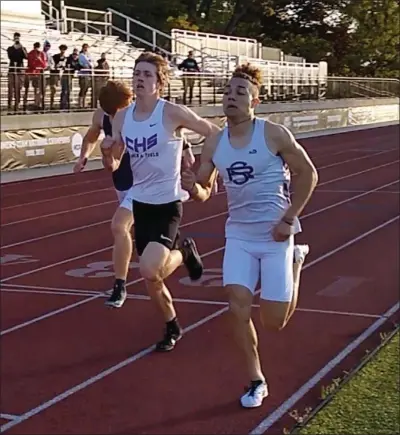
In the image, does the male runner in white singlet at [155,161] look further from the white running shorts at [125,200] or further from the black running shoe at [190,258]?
the white running shorts at [125,200]

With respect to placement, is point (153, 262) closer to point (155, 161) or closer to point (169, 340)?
point (155, 161)

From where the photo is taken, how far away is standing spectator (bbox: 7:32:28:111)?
60.7 ft

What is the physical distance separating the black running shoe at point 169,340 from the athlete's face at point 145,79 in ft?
Result: 10.6

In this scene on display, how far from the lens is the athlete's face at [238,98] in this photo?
136 inches

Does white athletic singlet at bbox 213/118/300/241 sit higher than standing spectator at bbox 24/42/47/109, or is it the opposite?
standing spectator at bbox 24/42/47/109

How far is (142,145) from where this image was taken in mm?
5734

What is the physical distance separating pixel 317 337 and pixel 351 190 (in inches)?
524

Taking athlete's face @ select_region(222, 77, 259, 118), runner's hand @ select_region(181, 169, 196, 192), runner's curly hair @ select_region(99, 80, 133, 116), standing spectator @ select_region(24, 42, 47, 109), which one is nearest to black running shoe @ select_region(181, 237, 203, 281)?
runner's curly hair @ select_region(99, 80, 133, 116)

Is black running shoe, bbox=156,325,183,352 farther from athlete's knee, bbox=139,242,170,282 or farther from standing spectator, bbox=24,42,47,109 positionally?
standing spectator, bbox=24,42,47,109

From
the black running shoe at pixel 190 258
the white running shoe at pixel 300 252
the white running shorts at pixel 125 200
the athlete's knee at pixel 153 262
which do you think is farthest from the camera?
the white running shorts at pixel 125 200

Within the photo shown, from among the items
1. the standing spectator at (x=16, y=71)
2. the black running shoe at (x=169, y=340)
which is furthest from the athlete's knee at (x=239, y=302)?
the standing spectator at (x=16, y=71)

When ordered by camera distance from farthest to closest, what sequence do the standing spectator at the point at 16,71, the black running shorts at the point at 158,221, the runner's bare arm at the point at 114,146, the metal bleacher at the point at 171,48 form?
the standing spectator at the point at 16,71
the black running shorts at the point at 158,221
the runner's bare arm at the point at 114,146
the metal bleacher at the point at 171,48

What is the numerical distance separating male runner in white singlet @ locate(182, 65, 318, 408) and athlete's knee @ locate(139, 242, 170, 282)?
1648 millimetres

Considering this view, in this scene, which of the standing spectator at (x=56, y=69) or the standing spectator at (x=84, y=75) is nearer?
the standing spectator at (x=84, y=75)
